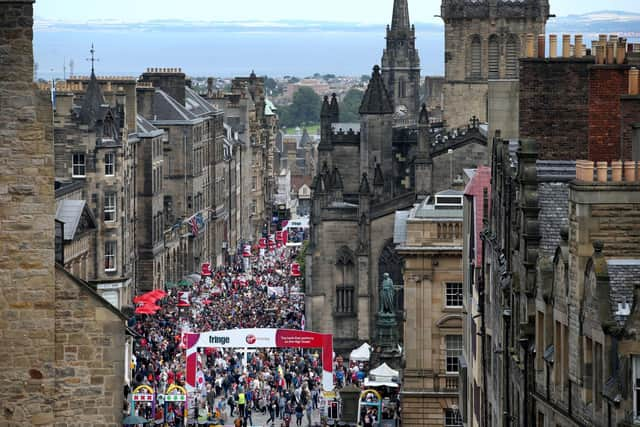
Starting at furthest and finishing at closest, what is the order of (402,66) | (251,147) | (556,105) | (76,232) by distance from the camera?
(402,66), (251,147), (76,232), (556,105)

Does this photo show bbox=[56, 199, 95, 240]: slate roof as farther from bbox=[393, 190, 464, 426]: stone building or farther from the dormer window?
bbox=[393, 190, 464, 426]: stone building

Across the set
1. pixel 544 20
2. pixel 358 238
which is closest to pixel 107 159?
pixel 358 238

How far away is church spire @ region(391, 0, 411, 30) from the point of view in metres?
182

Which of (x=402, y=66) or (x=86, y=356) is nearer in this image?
(x=86, y=356)

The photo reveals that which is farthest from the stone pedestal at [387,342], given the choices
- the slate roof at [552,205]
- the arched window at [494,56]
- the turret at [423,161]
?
the arched window at [494,56]

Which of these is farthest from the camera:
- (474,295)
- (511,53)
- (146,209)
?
(511,53)

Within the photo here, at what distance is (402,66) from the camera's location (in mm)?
180375

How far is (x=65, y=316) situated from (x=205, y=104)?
113 metres

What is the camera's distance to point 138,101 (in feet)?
390

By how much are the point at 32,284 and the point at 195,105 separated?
108 meters

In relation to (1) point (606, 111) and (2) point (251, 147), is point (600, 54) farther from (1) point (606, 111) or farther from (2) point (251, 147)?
(2) point (251, 147)

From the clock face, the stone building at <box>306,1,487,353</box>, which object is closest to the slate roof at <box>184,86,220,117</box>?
the stone building at <box>306,1,487,353</box>

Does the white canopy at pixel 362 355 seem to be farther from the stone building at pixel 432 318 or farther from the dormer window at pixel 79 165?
the dormer window at pixel 79 165

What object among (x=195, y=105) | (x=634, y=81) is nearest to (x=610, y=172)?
(x=634, y=81)
